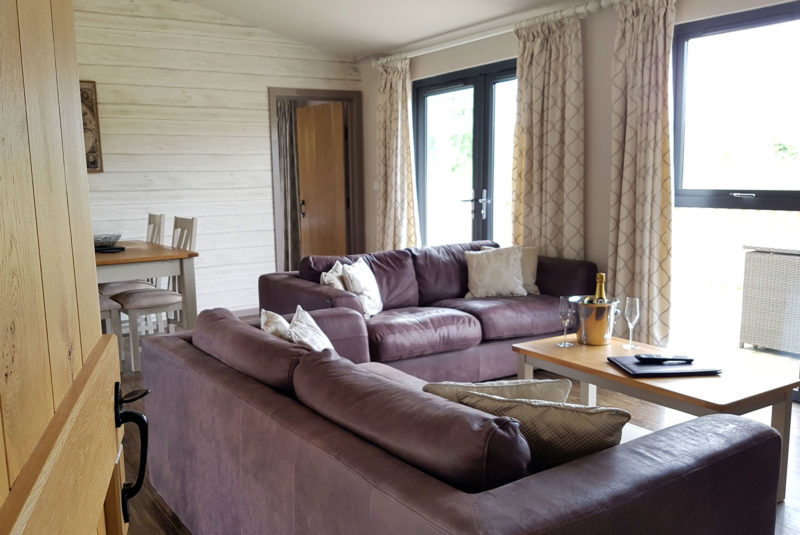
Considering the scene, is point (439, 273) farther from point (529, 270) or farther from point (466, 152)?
point (466, 152)

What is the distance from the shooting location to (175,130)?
5.93 m

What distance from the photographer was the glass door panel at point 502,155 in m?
5.34

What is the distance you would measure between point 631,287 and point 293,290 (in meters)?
2.12

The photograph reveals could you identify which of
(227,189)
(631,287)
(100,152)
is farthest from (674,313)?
(100,152)

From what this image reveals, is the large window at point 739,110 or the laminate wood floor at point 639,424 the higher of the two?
the large window at point 739,110

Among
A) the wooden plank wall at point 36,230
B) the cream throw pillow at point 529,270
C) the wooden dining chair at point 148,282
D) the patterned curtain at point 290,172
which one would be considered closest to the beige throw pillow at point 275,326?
the wooden plank wall at point 36,230

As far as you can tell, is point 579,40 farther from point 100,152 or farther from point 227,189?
point 100,152

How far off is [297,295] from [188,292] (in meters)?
0.95

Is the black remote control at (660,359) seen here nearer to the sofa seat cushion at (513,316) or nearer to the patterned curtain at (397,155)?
the sofa seat cushion at (513,316)

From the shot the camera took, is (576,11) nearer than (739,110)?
No

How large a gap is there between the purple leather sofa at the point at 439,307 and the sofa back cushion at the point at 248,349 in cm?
135

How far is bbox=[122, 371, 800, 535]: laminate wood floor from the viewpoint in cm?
250

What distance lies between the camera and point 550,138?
15.6 feet

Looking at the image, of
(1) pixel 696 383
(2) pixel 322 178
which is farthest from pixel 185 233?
(1) pixel 696 383
